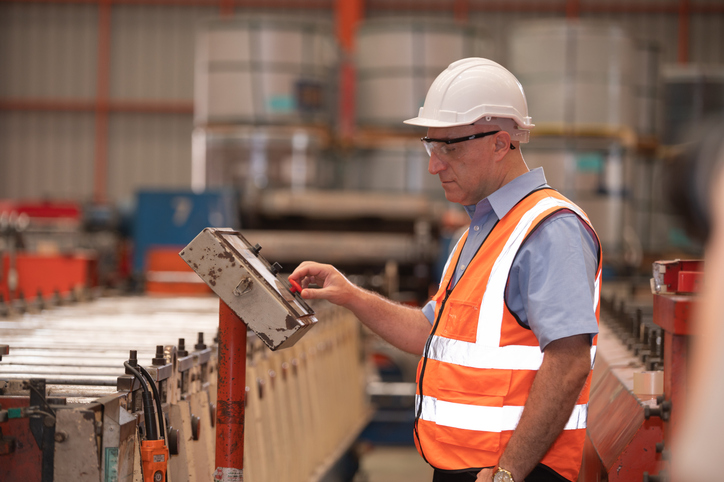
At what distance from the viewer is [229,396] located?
6.33 ft

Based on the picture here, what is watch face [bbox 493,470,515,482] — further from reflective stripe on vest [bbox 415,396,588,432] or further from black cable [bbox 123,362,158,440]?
black cable [bbox 123,362,158,440]

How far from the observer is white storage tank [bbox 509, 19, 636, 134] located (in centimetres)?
775

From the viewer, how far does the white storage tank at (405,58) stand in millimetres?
7668

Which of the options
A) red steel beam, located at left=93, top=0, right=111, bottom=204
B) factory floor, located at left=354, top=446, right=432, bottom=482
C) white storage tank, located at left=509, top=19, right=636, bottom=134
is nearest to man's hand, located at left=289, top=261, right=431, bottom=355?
factory floor, located at left=354, top=446, right=432, bottom=482

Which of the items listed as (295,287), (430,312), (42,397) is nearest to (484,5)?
(430,312)

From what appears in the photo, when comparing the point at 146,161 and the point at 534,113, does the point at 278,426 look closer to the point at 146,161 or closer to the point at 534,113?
the point at 534,113

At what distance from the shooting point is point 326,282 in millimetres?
2059

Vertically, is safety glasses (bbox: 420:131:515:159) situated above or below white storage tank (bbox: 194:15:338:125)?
below

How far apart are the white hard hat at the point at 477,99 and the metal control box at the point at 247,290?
0.52 meters

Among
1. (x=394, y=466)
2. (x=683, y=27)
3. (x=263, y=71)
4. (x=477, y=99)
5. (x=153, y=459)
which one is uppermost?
(x=683, y=27)

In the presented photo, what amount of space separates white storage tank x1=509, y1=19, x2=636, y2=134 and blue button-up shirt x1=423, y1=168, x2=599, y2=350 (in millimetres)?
6323

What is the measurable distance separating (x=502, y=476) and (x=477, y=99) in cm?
83

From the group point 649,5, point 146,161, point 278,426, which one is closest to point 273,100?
point 278,426

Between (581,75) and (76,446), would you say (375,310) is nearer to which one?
(76,446)
